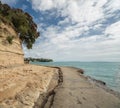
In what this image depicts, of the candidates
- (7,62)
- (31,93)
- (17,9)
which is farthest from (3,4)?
(31,93)

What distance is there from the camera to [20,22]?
3133 cm

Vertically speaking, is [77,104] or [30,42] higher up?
[30,42]

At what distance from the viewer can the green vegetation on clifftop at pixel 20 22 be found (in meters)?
28.7

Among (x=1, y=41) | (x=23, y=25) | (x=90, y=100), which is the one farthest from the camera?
(x=23, y=25)

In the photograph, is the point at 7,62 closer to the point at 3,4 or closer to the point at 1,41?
the point at 1,41

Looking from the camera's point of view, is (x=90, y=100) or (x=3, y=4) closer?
(x=90, y=100)

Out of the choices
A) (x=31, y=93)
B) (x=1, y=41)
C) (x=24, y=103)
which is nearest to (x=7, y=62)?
(x=1, y=41)

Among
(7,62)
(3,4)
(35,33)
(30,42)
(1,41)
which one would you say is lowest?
(7,62)

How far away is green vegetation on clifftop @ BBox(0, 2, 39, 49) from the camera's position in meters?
28.7

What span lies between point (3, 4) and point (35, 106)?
2803cm

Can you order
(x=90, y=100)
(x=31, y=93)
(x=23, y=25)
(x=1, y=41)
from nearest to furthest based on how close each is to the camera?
(x=90, y=100)
(x=31, y=93)
(x=1, y=41)
(x=23, y=25)

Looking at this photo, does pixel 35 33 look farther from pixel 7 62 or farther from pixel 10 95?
pixel 10 95

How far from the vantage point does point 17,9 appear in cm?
3422

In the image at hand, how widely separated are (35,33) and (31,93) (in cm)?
3117
